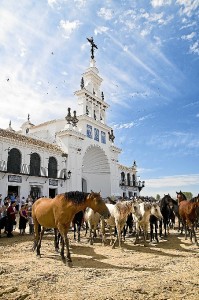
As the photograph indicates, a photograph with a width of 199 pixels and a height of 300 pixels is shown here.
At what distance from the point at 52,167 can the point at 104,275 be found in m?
26.0

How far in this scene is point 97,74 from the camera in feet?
138

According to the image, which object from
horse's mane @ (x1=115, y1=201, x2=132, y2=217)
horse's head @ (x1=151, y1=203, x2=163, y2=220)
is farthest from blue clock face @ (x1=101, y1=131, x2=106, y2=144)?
horse's mane @ (x1=115, y1=201, x2=132, y2=217)

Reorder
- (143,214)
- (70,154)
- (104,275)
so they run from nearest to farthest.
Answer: (104,275), (143,214), (70,154)

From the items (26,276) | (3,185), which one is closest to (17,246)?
(26,276)

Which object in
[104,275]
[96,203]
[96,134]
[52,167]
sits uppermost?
[96,134]

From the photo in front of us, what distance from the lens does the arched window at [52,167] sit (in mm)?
30650

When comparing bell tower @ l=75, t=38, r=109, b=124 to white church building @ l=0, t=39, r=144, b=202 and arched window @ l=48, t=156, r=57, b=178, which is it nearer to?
white church building @ l=0, t=39, r=144, b=202

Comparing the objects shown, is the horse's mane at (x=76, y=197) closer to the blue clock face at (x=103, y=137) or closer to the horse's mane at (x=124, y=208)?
the horse's mane at (x=124, y=208)

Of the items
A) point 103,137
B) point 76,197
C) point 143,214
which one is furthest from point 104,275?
point 103,137

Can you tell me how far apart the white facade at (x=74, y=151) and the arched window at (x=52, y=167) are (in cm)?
32

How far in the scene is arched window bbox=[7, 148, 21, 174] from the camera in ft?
86.1

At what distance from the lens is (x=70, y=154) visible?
108 ft

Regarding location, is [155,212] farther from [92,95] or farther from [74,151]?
[92,95]

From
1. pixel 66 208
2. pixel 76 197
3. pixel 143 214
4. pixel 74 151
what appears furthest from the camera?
pixel 74 151
